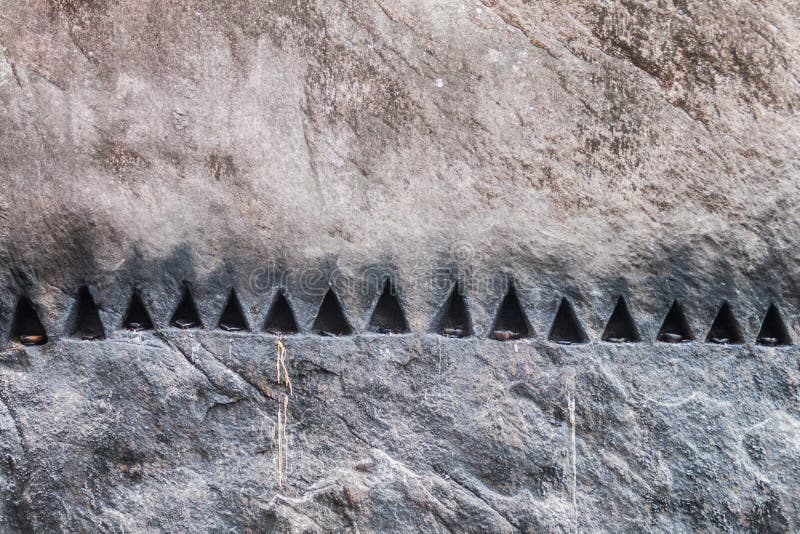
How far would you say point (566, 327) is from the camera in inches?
91.4

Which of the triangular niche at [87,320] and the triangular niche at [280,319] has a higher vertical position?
the triangular niche at [280,319]

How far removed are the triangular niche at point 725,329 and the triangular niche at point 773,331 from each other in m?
0.06

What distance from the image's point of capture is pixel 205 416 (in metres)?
2.30

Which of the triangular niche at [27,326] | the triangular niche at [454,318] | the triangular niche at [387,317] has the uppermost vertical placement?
the triangular niche at [454,318]

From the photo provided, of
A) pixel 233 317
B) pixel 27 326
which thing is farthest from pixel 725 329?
pixel 27 326

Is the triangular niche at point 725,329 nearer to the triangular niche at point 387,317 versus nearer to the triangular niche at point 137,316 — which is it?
the triangular niche at point 387,317

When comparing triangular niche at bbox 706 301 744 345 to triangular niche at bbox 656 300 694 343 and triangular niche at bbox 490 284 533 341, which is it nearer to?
triangular niche at bbox 656 300 694 343

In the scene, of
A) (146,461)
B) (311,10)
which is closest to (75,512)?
(146,461)

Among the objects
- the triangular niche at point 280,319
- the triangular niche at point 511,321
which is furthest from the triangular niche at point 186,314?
the triangular niche at point 511,321

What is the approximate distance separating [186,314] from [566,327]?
1.09 m

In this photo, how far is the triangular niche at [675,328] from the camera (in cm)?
229

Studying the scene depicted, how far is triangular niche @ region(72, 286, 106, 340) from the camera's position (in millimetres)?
2332

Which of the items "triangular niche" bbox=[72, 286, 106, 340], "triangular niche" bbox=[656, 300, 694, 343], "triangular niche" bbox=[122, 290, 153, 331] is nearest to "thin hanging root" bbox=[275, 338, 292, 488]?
"triangular niche" bbox=[122, 290, 153, 331]

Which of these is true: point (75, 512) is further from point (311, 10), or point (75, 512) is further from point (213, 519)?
point (311, 10)
